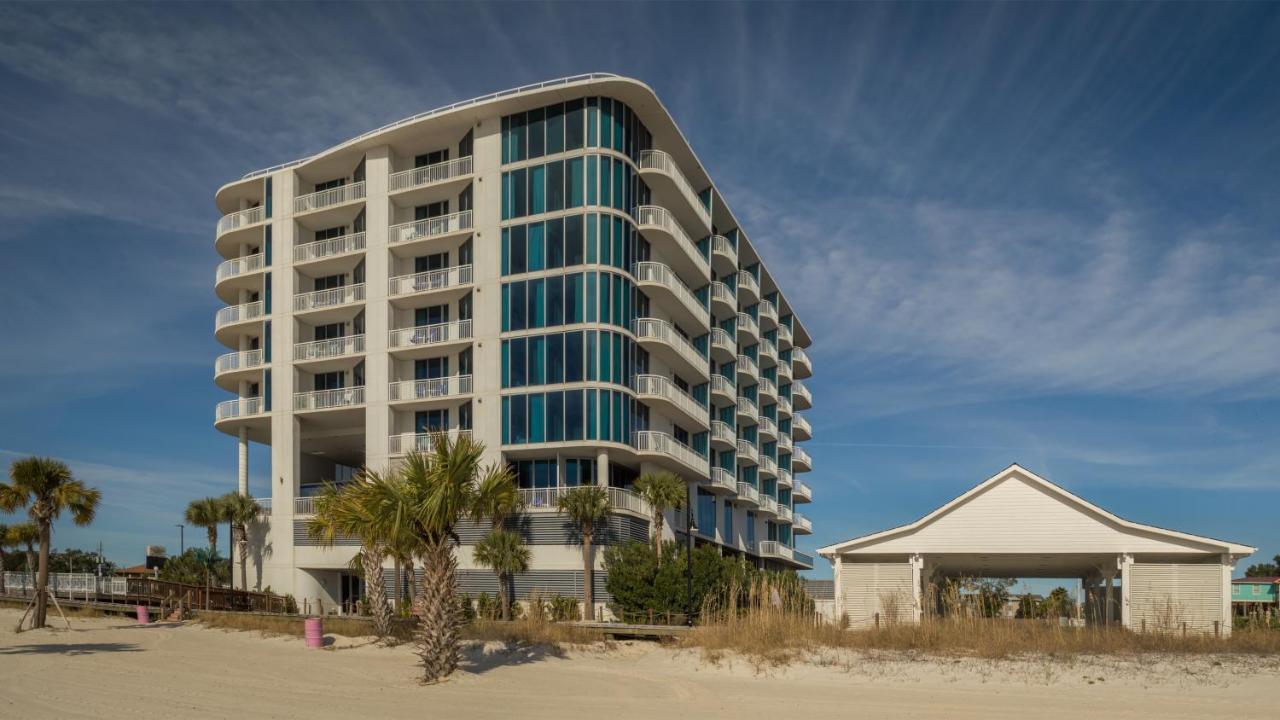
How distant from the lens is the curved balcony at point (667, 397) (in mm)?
51000

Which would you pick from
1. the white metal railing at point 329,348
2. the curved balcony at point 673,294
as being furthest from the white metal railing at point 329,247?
the curved balcony at point 673,294

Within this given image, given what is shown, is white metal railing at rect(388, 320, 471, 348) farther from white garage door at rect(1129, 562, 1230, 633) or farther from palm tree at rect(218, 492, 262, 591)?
white garage door at rect(1129, 562, 1230, 633)

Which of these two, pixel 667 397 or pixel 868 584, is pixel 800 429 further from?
pixel 868 584

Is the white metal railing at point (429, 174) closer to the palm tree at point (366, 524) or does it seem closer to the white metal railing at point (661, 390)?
the white metal railing at point (661, 390)

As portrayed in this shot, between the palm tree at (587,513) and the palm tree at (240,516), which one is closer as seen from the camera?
the palm tree at (587,513)

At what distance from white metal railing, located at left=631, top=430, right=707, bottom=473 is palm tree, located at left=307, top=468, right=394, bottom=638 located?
1566 cm

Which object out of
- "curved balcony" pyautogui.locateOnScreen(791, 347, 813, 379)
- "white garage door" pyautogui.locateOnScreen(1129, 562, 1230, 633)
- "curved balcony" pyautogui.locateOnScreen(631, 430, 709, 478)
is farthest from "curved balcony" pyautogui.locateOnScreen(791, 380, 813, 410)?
"white garage door" pyautogui.locateOnScreen(1129, 562, 1230, 633)

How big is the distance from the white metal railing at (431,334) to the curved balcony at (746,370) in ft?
72.8

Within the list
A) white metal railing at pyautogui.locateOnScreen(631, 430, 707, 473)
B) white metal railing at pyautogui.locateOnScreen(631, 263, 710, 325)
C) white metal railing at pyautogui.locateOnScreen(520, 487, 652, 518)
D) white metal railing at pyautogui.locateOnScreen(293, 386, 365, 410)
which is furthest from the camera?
white metal railing at pyautogui.locateOnScreen(293, 386, 365, 410)

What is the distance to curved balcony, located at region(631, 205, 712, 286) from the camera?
5238 cm

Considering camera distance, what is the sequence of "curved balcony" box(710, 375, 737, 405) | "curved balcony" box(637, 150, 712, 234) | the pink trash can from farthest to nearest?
"curved balcony" box(710, 375, 737, 405), "curved balcony" box(637, 150, 712, 234), the pink trash can

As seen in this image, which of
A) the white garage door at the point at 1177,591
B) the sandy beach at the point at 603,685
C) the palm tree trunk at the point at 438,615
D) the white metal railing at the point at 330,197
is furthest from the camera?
the white metal railing at the point at 330,197

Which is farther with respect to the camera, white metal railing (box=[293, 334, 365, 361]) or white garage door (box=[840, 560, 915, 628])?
white metal railing (box=[293, 334, 365, 361])

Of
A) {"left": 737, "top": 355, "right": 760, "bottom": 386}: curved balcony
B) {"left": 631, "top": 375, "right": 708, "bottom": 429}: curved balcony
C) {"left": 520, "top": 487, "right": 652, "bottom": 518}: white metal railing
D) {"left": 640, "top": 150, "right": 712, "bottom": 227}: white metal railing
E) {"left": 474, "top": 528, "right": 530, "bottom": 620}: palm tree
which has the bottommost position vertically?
{"left": 474, "top": 528, "right": 530, "bottom": 620}: palm tree
